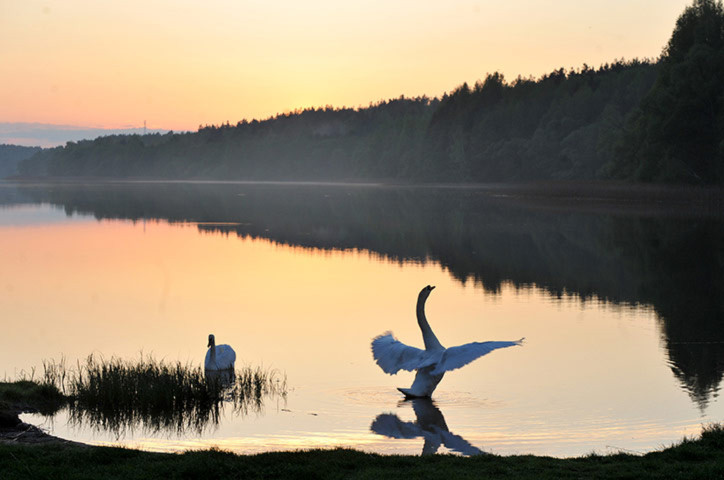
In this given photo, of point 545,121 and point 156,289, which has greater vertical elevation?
point 545,121

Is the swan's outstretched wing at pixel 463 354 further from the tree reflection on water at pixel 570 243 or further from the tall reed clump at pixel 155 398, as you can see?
the tree reflection on water at pixel 570 243

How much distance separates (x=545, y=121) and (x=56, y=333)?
434ft

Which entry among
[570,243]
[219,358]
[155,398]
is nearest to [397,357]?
[219,358]

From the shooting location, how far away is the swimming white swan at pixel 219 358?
643 inches

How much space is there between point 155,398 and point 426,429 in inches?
169

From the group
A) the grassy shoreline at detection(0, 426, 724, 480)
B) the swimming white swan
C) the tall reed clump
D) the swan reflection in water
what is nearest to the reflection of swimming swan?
the swan reflection in water

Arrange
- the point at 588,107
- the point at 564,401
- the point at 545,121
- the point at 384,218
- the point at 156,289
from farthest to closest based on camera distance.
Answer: the point at 545,121
the point at 588,107
the point at 384,218
the point at 156,289
the point at 564,401

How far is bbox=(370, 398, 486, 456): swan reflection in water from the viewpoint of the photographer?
1266 centimetres

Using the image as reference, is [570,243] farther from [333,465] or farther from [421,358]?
[333,465]

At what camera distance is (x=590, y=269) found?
115 ft

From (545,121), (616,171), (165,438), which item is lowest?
(165,438)

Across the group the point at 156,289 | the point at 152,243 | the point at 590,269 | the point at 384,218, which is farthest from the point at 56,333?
the point at 384,218

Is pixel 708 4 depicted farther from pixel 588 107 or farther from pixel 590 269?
pixel 590 269

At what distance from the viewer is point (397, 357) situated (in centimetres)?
1484
